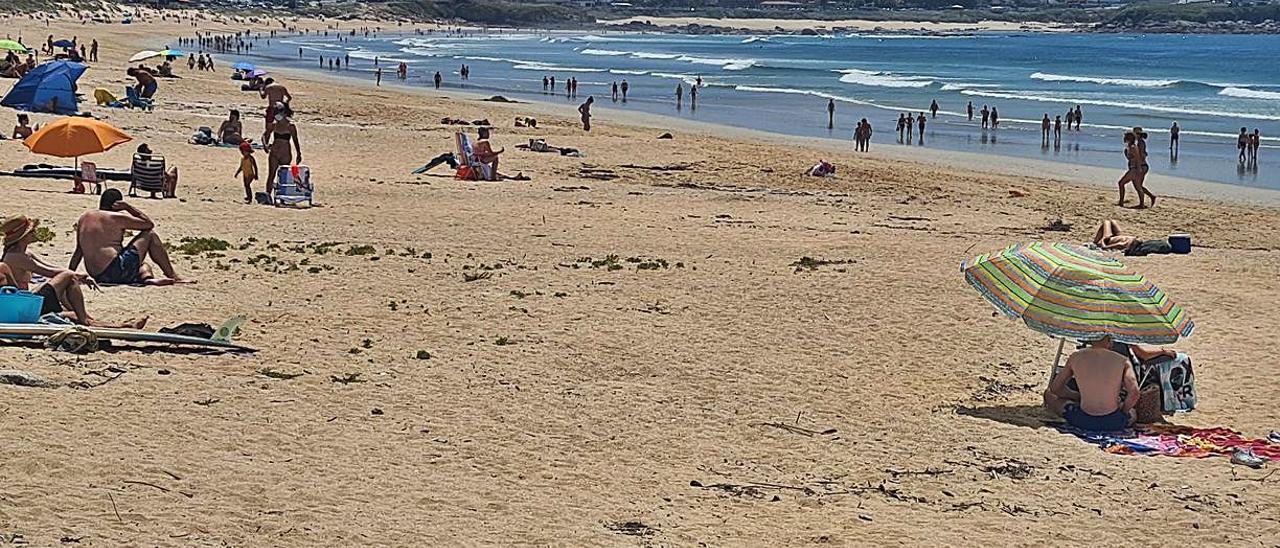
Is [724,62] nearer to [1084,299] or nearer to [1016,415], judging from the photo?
[1016,415]

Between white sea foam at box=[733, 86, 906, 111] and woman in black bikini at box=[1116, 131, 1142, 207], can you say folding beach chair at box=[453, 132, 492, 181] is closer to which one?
woman in black bikini at box=[1116, 131, 1142, 207]

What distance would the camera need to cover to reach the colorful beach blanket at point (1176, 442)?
827 centimetres

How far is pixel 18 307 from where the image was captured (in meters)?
9.13

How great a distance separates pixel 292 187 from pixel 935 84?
158 ft

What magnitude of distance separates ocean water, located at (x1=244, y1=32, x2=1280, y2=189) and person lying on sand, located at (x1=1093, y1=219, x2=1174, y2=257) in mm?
10633

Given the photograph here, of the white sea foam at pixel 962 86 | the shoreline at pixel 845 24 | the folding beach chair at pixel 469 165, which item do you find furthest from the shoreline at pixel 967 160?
the shoreline at pixel 845 24

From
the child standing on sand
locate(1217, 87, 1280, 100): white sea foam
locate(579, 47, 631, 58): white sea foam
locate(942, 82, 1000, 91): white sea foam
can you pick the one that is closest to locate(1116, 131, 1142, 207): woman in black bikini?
the child standing on sand

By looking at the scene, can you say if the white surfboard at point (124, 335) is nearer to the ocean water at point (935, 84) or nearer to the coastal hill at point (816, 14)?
the ocean water at point (935, 84)

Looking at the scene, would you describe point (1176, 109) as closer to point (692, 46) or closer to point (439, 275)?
point (439, 275)

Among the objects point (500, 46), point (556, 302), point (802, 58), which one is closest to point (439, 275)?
point (556, 302)

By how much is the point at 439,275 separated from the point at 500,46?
98224 millimetres

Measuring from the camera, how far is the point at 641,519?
680cm

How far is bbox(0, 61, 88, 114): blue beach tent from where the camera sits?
2538cm

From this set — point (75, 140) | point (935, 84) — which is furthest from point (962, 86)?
point (75, 140)
